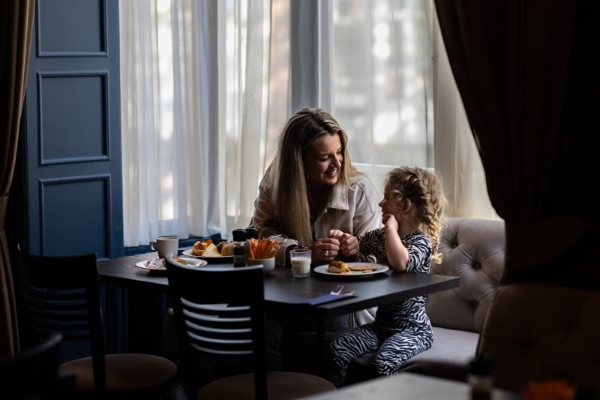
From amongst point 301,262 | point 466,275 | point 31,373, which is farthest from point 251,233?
point 31,373

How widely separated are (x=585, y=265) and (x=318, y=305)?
793 mm

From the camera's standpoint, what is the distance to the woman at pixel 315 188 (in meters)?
3.89

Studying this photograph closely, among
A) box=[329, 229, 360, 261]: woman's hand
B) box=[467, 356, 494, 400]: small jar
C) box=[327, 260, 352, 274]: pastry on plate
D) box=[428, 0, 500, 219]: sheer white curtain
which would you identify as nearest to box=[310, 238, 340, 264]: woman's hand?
box=[329, 229, 360, 261]: woman's hand

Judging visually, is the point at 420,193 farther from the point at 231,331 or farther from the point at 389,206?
the point at 231,331

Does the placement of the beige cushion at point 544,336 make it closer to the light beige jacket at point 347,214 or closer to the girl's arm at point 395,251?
the girl's arm at point 395,251

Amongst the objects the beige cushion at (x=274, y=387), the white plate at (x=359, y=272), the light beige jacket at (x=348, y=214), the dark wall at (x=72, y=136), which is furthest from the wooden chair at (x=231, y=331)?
the dark wall at (x=72, y=136)

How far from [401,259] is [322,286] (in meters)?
0.36

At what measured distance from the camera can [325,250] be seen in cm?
361

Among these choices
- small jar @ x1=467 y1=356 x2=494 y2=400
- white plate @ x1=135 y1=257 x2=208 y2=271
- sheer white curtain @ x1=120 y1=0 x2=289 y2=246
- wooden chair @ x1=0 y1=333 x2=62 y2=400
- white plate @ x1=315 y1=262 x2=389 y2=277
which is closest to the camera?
small jar @ x1=467 y1=356 x2=494 y2=400

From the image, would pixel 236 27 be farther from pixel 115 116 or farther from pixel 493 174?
pixel 493 174

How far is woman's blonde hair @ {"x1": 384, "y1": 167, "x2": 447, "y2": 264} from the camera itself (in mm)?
3562

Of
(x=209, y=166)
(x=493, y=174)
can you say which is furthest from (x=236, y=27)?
(x=493, y=174)

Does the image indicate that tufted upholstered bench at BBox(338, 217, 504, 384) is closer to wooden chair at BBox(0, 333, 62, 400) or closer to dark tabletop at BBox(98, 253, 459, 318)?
dark tabletop at BBox(98, 253, 459, 318)

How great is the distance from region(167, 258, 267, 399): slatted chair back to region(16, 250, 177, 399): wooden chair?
1.01 ft
